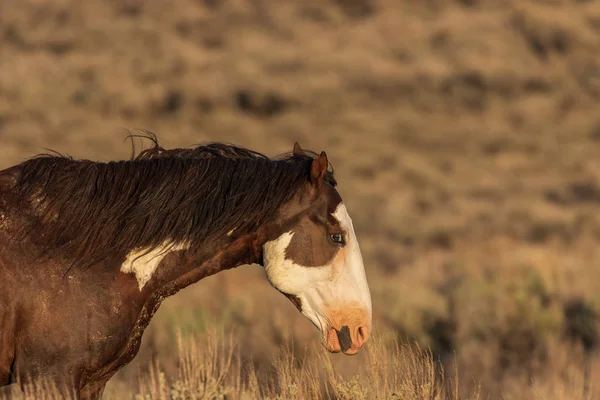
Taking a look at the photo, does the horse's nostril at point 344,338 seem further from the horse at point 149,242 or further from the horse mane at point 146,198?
the horse mane at point 146,198

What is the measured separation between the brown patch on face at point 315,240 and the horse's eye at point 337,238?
1 cm

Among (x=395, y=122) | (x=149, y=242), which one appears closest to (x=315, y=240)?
(x=149, y=242)

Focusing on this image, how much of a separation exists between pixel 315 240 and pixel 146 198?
0.80 meters

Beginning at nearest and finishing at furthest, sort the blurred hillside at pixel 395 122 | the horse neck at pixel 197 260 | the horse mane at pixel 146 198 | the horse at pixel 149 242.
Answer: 1. the horse at pixel 149 242
2. the horse mane at pixel 146 198
3. the horse neck at pixel 197 260
4. the blurred hillside at pixel 395 122

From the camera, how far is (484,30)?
33.4 m

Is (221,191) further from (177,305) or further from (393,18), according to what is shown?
(393,18)

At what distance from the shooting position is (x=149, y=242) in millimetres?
4426

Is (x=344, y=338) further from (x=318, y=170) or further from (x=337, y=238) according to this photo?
(x=318, y=170)

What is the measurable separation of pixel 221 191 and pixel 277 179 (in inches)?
10.4

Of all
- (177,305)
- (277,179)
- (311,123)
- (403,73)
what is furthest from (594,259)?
(403,73)

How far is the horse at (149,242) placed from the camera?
4250mm

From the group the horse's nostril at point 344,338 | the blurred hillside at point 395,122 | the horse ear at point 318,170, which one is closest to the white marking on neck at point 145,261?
the horse ear at point 318,170

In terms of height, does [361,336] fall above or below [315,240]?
below

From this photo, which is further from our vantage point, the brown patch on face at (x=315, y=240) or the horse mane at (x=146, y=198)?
the brown patch on face at (x=315, y=240)
